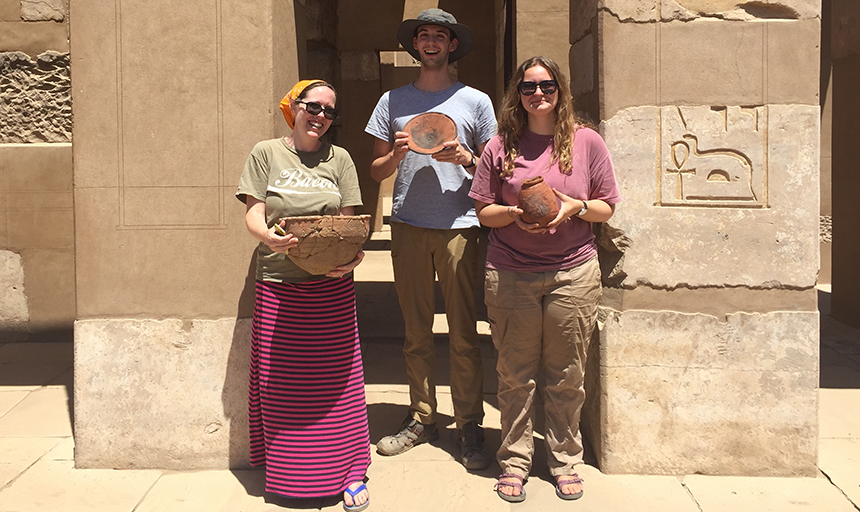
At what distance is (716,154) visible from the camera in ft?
10.5

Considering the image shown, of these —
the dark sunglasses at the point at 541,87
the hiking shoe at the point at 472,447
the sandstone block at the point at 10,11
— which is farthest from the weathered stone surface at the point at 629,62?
the sandstone block at the point at 10,11

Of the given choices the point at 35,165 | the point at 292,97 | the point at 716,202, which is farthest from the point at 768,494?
the point at 35,165

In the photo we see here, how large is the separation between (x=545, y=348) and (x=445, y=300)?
21.9 inches

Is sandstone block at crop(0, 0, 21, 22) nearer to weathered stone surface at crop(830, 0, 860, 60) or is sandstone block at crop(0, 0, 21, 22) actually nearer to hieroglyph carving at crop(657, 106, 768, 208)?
hieroglyph carving at crop(657, 106, 768, 208)

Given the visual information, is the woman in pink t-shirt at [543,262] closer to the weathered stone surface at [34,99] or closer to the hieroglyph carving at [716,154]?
the hieroglyph carving at [716,154]

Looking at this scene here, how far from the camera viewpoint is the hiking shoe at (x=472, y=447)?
3.27 m

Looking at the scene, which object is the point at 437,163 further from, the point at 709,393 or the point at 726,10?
the point at 709,393

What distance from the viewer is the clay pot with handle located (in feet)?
8.79

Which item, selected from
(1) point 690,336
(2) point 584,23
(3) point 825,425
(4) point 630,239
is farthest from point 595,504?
(2) point 584,23

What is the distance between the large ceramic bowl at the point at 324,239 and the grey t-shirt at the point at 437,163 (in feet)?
1.79

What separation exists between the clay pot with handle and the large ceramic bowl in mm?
640

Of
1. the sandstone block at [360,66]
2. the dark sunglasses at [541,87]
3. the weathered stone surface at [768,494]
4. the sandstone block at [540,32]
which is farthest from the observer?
the sandstone block at [360,66]

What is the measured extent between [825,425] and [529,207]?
252 cm

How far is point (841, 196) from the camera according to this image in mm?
6637
